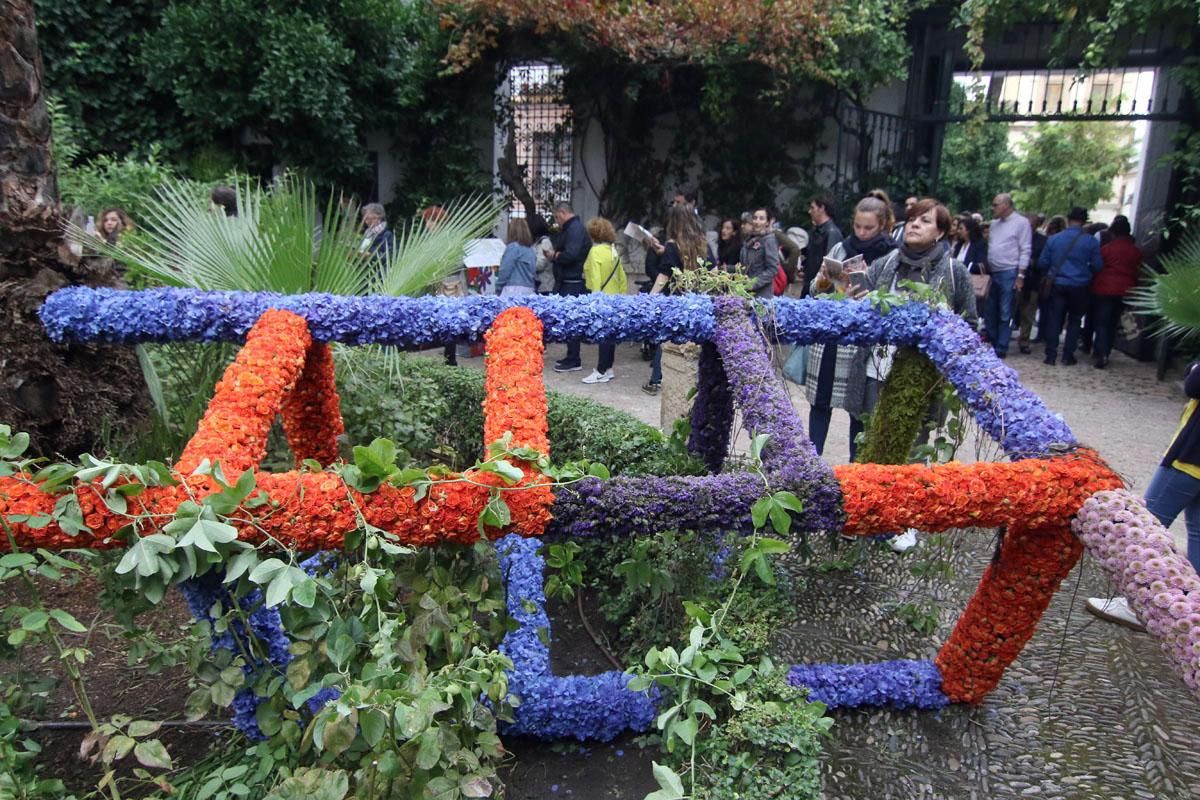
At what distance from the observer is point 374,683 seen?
1.73 m

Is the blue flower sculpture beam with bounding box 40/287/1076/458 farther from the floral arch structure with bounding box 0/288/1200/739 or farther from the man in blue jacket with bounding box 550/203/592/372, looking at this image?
the man in blue jacket with bounding box 550/203/592/372

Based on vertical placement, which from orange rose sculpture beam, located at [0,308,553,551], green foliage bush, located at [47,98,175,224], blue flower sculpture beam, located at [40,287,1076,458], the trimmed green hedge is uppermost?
green foliage bush, located at [47,98,175,224]

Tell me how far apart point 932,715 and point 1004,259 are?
6.99 metres

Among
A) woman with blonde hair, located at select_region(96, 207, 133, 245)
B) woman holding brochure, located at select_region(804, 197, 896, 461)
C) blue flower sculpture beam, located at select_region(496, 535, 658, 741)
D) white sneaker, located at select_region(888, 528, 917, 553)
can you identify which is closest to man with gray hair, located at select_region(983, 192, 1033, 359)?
woman holding brochure, located at select_region(804, 197, 896, 461)

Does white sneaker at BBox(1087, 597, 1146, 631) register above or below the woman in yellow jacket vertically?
below

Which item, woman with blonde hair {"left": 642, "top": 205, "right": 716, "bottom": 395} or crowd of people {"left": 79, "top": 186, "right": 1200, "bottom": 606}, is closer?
crowd of people {"left": 79, "top": 186, "right": 1200, "bottom": 606}

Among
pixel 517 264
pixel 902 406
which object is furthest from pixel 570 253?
pixel 902 406

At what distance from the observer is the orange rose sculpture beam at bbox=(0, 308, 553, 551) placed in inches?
73.7

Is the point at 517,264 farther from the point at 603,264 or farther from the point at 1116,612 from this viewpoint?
the point at 1116,612

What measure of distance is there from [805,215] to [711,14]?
2.98 m

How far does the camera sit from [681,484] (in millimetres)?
2188

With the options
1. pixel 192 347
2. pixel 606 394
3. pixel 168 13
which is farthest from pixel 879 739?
pixel 168 13

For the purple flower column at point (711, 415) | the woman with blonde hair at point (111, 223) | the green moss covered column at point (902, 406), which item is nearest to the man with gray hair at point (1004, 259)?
the green moss covered column at point (902, 406)

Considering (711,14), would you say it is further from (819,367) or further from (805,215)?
(819,367)
